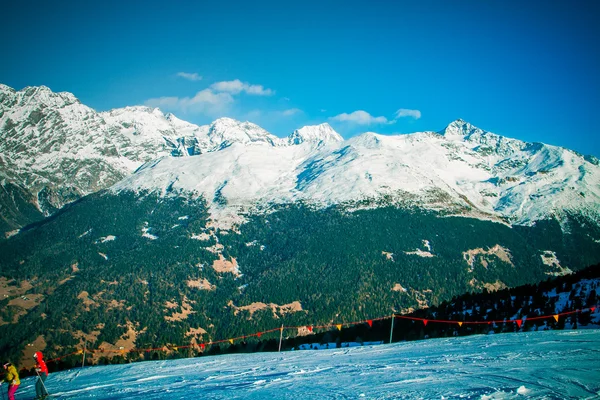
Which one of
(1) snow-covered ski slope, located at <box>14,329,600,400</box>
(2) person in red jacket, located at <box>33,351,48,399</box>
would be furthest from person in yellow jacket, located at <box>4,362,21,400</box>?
(1) snow-covered ski slope, located at <box>14,329,600,400</box>

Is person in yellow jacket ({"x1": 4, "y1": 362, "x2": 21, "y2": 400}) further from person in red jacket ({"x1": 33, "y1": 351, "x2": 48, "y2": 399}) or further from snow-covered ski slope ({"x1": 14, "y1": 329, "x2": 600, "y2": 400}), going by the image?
snow-covered ski slope ({"x1": 14, "y1": 329, "x2": 600, "y2": 400})

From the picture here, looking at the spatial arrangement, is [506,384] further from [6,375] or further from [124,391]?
[6,375]

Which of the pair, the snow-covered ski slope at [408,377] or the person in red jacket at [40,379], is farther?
the person in red jacket at [40,379]

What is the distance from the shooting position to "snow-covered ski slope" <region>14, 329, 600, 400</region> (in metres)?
19.7

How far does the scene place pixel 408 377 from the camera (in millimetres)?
24094

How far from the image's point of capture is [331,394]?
2147 centimetres

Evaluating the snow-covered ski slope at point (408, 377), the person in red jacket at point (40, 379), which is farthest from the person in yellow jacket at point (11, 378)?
the snow-covered ski slope at point (408, 377)

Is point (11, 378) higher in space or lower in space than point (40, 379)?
higher

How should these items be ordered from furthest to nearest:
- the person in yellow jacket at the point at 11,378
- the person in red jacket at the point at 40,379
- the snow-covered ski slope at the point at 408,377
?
the person in red jacket at the point at 40,379, the person in yellow jacket at the point at 11,378, the snow-covered ski slope at the point at 408,377

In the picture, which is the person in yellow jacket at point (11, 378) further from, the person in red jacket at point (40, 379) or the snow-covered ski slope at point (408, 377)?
the snow-covered ski slope at point (408, 377)

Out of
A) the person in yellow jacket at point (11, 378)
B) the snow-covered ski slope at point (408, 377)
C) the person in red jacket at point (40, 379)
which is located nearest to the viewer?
the snow-covered ski slope at point (408, 377)

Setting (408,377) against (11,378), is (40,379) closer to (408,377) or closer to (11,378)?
(11,378)

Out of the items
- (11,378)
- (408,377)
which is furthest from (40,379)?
(408,377)

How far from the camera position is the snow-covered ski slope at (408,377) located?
19.7m
